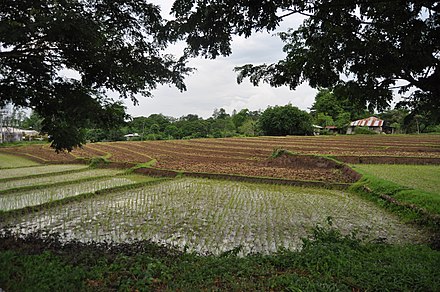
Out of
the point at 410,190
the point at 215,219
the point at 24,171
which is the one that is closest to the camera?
the point at 215,219

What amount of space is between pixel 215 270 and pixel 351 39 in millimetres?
3415

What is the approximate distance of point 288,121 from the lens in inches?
1633

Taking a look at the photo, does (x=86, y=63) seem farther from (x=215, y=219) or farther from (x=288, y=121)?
(x=288, y=121)

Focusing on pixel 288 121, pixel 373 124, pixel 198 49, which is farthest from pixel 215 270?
pixel 373 124

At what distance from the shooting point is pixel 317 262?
358cm

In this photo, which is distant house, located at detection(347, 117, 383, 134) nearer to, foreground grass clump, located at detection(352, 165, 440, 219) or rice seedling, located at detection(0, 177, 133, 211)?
foreground grass clump, located at detection(352, 165, 440, 219)

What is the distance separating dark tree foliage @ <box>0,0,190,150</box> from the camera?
3.88 metres

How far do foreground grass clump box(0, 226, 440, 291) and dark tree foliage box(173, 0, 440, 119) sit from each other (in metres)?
2.17

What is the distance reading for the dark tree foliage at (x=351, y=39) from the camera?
10.8ft

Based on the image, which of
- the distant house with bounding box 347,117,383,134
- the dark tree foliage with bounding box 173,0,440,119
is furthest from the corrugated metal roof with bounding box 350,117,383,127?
the dark tree foliage with bounding box 173,0,440,119

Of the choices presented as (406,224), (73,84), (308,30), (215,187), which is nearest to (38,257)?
(73,84)

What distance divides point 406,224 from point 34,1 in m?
8.29

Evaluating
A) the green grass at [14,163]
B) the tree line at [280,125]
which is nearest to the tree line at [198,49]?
the green grass at [14,163]

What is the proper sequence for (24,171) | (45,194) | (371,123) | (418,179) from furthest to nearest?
(371,123) < (24,171) < (418,179) < (45,194)
